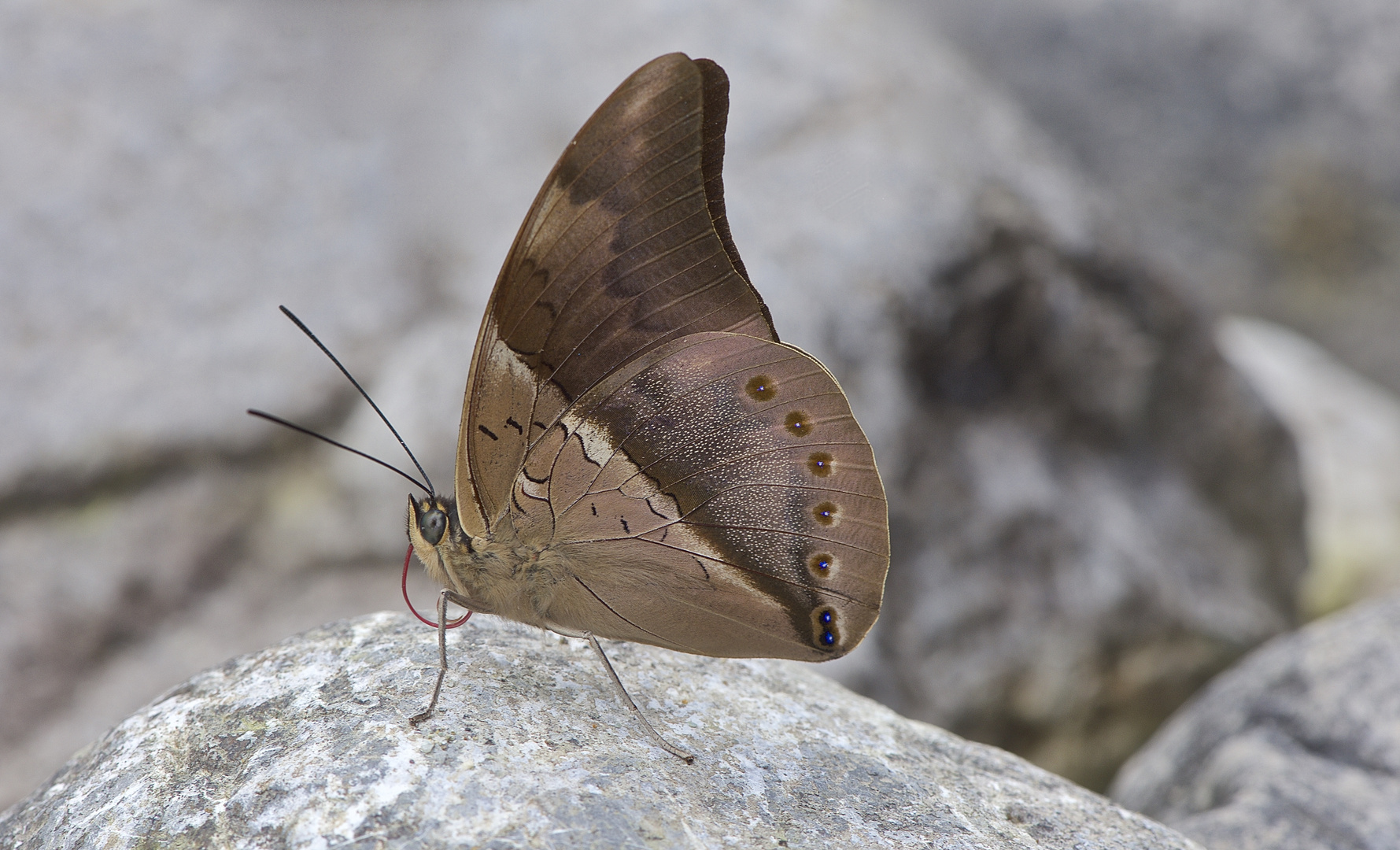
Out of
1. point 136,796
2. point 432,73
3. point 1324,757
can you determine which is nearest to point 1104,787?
point 1324,757

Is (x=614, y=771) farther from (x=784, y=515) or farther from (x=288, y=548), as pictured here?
(x=288, y=548)

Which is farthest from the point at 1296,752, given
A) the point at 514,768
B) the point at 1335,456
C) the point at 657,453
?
the point at 1335,456

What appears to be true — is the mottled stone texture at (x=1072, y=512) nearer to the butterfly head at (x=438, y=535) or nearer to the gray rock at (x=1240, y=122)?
the gray rock at (x=1240, y=122)

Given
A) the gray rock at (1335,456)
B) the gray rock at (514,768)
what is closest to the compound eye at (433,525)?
the gray rock at (514,768)

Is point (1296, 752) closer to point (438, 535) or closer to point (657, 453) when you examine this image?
point (657, 453)

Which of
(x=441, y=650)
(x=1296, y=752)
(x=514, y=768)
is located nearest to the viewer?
(x=514, y=768)

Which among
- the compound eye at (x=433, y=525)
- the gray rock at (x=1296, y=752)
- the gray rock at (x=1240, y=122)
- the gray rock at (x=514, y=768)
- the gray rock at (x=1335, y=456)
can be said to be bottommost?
the gray rock at (x=514, y=768)
